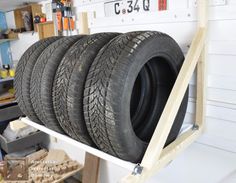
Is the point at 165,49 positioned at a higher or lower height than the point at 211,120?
higher

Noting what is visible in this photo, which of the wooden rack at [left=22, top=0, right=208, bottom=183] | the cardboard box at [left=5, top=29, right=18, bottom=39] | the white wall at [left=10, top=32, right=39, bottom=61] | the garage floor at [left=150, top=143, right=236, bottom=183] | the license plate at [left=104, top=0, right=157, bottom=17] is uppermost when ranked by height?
the license plate at [left=104, top=0, right=157, bottom=17]

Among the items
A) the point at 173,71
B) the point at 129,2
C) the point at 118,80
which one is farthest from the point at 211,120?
the point at 129,2

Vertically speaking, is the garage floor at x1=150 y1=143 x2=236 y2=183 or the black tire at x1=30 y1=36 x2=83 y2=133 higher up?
the black tire at x1=30 y1=36 x2=83 y2=133

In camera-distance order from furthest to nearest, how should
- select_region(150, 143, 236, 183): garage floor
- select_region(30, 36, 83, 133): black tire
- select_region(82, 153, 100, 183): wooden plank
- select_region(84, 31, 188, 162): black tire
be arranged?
select_region(82, 153, 100, 183): wooden plank, select_region(150, 143, 236, 183): garage floor, select_region(30, 36, 83, 133): black tire, select_region(84, 31, 188, 162): black tire

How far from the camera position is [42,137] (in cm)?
237

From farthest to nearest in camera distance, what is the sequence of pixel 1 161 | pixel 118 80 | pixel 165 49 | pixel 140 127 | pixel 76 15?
pixel 1 161 → pixel 76 15 → pixel 140 127 → pixel 165 49 → pixel 118 80

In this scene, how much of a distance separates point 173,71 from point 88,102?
0.40 metres

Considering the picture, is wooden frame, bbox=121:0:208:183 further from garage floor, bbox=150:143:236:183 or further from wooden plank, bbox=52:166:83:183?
wooden plank, bbox=52:166:83:183

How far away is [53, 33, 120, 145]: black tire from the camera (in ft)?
2.82

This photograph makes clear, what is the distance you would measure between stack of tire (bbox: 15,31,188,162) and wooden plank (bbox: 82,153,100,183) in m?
0.83

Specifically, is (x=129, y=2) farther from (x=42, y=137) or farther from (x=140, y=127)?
(x=42, y=137)

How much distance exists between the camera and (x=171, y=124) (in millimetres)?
820

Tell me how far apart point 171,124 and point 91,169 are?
1.27 m

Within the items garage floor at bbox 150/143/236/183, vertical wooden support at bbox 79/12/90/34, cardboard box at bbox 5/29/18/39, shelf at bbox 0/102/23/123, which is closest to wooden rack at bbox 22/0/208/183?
Answer: garage floor at bbox 150/143/236/183
